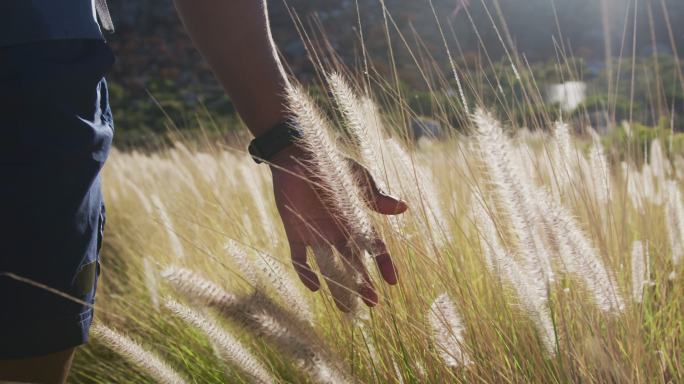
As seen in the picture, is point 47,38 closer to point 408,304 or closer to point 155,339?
point 408,304

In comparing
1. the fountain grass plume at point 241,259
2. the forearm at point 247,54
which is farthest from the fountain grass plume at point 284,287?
the forearm at point 247,54

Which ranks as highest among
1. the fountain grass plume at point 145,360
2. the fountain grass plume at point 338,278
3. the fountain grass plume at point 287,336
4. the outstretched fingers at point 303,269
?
the fountain grass plume at point 287,336

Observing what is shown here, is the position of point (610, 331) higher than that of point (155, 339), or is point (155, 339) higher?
point (610, 331)

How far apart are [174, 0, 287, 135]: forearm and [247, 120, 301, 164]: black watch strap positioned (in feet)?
0.06

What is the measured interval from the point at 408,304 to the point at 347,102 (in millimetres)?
359

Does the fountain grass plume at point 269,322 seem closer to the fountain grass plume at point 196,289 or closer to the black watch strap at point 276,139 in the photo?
the fountain grass plume at point 196,289

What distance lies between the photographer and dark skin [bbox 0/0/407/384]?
109cm

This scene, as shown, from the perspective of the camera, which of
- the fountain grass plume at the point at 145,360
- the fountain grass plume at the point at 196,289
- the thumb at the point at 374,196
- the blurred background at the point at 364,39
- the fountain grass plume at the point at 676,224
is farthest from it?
the blurred background at the point at 364,39

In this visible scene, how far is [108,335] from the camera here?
3.27 ft

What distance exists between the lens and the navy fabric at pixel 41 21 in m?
0.95

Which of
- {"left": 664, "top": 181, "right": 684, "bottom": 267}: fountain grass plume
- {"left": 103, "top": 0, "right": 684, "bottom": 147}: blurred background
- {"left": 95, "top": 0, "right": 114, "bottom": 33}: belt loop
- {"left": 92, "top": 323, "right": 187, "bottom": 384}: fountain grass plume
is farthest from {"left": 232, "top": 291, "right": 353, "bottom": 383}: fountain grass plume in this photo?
{"left": 103, "top": 0, "right": 684, "bottom": 147}: blurred background

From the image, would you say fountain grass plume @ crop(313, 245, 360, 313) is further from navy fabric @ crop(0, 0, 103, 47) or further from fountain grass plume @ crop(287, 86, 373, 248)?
navy fabric @ crop(0, 0, 103, 47)

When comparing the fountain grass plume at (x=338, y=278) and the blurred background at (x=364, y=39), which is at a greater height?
the fountain grass plume at (x=338, y=278)

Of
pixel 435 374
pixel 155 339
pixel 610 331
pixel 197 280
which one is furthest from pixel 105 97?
pixel 155 339
